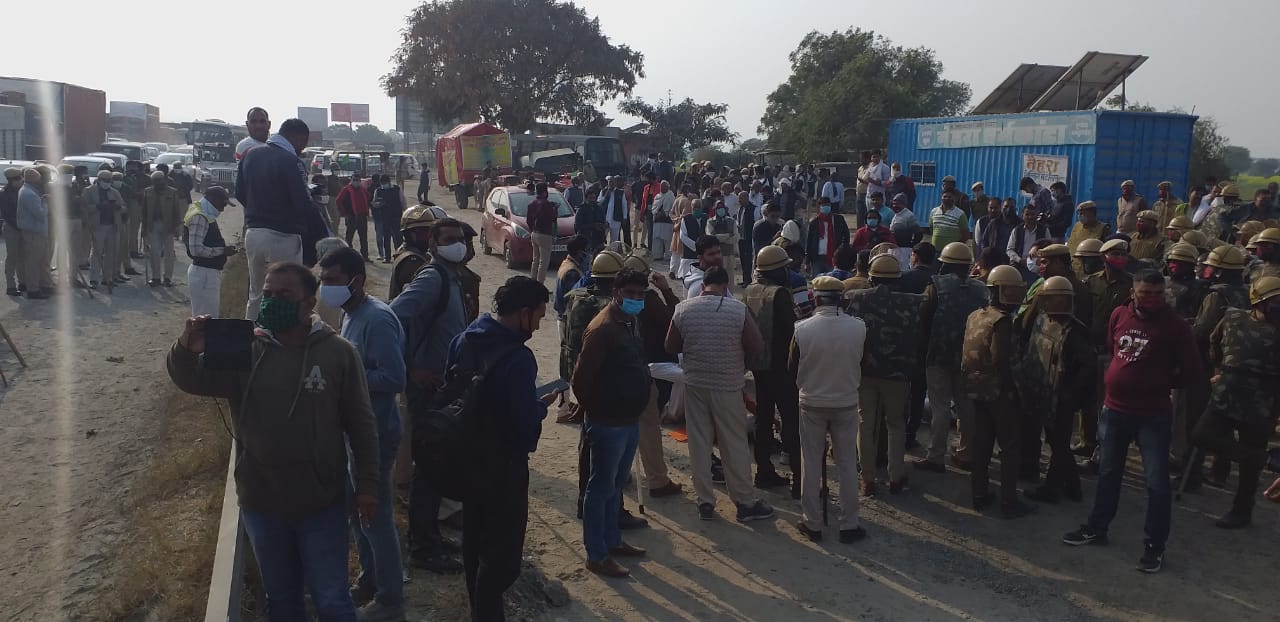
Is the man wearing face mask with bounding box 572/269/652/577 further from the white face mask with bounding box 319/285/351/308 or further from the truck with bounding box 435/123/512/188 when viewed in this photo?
the truck with bounding box 435/123/512/188

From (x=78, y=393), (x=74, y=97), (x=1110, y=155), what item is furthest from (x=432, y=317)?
(x=74, y=97)

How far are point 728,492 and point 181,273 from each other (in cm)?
1560

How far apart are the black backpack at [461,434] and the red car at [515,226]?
14.0m

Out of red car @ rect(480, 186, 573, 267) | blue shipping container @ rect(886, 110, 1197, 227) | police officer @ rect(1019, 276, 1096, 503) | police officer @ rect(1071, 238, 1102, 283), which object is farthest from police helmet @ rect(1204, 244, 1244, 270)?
red car @ rect(480, 186, 573, 267)

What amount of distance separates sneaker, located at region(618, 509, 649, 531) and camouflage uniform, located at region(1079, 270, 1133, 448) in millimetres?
3869

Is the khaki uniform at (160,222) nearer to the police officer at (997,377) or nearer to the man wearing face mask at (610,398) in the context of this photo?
the man wearing face mask at (610,398)

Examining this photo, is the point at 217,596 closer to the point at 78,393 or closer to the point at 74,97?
the point at 78,393

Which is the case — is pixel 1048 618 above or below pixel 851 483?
below

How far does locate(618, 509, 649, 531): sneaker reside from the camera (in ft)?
22.4

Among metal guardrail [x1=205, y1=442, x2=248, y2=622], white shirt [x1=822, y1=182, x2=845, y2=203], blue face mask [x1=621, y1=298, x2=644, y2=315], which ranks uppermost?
white shirt [x1=822, y1=182, x2=845, y2=203]

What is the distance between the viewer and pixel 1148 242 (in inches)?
400

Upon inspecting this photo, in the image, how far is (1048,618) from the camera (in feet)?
18.4

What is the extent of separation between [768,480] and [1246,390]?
3.31m

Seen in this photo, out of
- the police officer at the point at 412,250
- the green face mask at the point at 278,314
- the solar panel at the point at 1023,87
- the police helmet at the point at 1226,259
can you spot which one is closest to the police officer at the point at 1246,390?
the police helmet at the point at 1226,259
